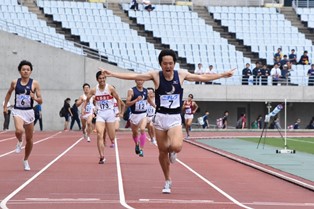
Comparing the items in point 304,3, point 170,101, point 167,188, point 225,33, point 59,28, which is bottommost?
point 167,188

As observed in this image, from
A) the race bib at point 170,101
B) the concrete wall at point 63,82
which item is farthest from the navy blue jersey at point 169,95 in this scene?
the concrete wall at point 63,82

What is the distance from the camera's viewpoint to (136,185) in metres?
16.3

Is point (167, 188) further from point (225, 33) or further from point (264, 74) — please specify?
point (225, 33)

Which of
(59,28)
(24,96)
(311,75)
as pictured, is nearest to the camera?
(24,96)

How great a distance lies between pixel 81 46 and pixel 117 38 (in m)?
3.98

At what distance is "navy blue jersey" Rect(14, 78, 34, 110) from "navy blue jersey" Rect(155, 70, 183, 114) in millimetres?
4991

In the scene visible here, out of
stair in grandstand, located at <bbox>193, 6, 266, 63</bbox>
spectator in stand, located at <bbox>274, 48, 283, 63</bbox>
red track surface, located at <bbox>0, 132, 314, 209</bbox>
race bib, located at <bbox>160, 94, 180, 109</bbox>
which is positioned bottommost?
red track surface, located at <bbox>0, 132, 314, 209</bbox>

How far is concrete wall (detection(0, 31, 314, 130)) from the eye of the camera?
49.5m

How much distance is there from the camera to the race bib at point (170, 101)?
14930mm

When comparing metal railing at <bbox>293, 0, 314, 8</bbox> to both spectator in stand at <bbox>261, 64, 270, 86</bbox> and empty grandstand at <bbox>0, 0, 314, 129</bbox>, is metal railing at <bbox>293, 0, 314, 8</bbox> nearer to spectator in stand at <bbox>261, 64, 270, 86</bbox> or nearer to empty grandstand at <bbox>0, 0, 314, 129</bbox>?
empty grandstand at <bbox>0, 0, 314, 129</bbox>

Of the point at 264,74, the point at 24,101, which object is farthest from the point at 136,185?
the point at 264,74

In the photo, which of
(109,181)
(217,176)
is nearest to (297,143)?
(217,176)

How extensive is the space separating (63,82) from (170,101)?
117 feet

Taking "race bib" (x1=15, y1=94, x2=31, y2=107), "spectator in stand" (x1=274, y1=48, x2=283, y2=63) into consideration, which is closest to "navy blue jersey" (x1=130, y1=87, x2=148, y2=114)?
"race bib" (x1=15, y1=94, x2=31, y2=107)
